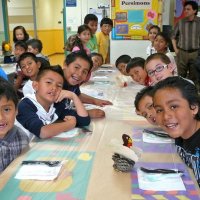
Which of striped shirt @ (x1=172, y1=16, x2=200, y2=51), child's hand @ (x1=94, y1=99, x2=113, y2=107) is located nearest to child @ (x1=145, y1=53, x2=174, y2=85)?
child's hand @ (x1=94, y1=99, x2=113, y2=107)

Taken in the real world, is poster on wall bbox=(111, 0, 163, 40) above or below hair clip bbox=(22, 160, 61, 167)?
above

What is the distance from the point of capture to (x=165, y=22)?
704 centimetres

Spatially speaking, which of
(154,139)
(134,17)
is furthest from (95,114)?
(134,17)

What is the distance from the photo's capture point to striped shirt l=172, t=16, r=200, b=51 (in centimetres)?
552

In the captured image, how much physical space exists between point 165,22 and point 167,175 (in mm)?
6339

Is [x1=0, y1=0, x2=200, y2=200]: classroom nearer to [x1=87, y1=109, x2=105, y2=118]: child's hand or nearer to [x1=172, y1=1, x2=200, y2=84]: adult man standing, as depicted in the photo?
[x1=87, y1=109, x2=105, y2=118]: child's hand

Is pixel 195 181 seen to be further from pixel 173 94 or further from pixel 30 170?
pixel 30 170

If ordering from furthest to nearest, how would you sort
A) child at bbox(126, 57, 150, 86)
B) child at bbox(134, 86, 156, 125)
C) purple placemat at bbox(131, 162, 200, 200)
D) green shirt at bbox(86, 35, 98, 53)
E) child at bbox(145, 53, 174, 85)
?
green shirt at bbox(86, 35, 98, 53) → child at bbox(126, 57, 150, 86) → child at bbox(145, 53, 174, 85) → child at bbox(134, 86, 156, 125) → purple placemat at bbox(131, 162, 200, 200)

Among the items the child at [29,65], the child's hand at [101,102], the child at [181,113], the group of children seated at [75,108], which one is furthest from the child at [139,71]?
the child at [181,113]

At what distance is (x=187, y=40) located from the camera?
18.5 ft

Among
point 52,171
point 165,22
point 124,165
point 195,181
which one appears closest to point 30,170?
point 52,171

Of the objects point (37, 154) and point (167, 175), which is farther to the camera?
point (37, 154)

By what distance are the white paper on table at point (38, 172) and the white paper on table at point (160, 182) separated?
13.4 inches

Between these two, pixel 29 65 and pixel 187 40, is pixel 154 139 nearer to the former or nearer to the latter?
pixel 29 65
